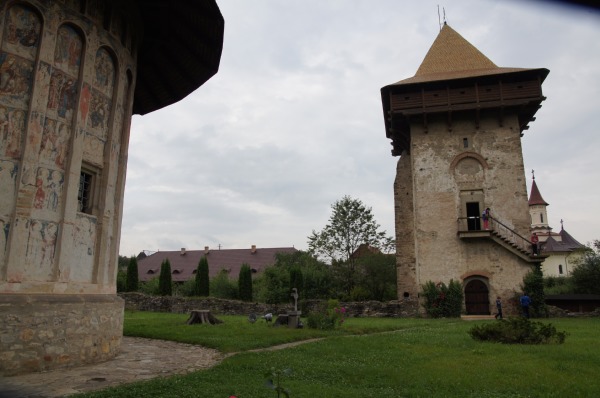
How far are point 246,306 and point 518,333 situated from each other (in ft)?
71.0

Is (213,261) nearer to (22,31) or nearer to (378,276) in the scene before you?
(378,276)

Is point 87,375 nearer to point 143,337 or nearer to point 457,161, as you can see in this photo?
point 143,337

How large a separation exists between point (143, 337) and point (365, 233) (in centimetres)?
2963

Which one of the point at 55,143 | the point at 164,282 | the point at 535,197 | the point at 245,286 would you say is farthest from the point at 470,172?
the point at 535,197

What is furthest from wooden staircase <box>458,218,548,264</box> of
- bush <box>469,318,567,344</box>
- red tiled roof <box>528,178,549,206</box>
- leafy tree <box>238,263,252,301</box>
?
red tiled roof <box>528,178,549,206</box>

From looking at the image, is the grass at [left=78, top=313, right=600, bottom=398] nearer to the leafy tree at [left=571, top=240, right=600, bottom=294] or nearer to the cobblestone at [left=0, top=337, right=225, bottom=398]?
the cobblestone at [left=0, top=337, right=225, bottom=398]

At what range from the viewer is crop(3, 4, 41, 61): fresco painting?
340 inches

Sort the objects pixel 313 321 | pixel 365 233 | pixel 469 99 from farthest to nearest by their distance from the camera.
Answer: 1. pixel 365 233
2. pixel 469 99
3. pixel 313 321

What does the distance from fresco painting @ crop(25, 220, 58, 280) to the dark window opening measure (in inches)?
47.5

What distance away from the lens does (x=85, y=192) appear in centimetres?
1019

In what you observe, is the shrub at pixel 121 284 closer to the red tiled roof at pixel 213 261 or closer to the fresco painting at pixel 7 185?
the red tiled roof at pixel 213 261

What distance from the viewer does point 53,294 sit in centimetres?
857

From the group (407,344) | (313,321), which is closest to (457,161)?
(313,321)

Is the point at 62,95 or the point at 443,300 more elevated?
the point at 62,95
